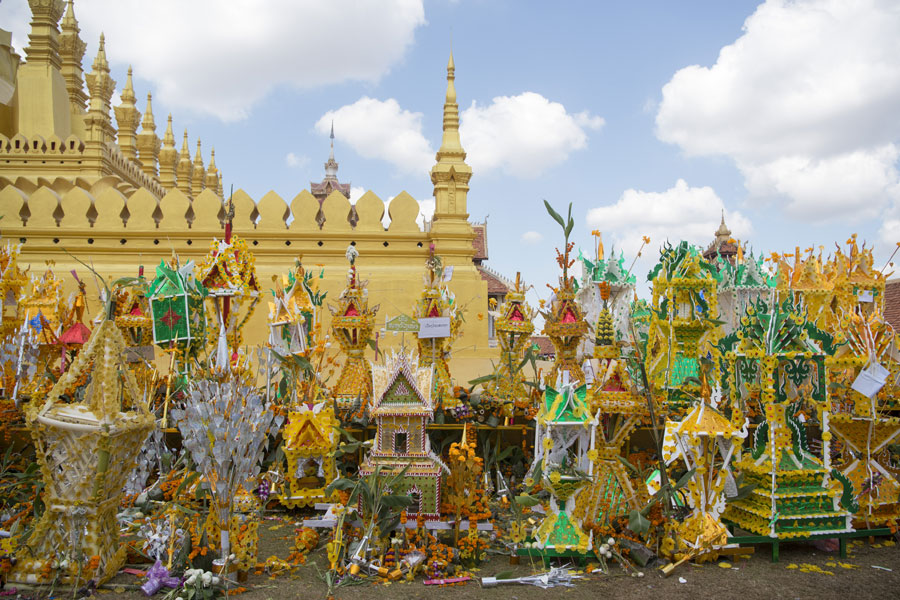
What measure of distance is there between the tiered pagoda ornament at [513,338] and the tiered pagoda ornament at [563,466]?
2550 millimetres

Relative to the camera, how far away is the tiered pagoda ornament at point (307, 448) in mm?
6766

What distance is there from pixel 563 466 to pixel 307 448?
8.83 ft

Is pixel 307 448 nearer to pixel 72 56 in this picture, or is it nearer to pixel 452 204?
pixel 452 204

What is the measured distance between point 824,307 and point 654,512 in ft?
16.7

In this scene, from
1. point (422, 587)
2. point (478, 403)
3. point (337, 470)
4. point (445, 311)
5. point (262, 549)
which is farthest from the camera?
point (445, 311)

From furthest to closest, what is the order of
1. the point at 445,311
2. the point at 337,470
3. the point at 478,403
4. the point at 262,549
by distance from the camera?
the point at 445,311 → the point at 478,403 → the point at 337,470 → the point at 262,549

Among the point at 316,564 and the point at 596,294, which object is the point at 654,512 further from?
the point at 596,294

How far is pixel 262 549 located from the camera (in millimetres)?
5879

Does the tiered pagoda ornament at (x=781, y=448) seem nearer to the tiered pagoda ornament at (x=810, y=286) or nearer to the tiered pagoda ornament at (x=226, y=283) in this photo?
the tiered pagoda ornament at (x=810, y=286)

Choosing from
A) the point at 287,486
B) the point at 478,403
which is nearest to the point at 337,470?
the point at 287,486

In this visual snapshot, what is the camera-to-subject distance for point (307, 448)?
6762 millimetres

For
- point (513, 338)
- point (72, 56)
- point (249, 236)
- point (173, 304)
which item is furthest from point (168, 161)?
point (513, 338)

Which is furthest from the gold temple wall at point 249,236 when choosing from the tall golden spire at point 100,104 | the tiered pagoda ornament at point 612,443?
the tiered pagoda ornament at point 612,443

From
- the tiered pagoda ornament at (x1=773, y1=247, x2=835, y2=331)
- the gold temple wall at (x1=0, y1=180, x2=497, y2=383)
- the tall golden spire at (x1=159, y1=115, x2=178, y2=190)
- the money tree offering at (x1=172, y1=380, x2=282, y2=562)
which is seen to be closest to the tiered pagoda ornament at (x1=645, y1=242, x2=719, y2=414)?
the tiered pagoda ornament at (x1=773, y1=247, x2=835, y2=331)
